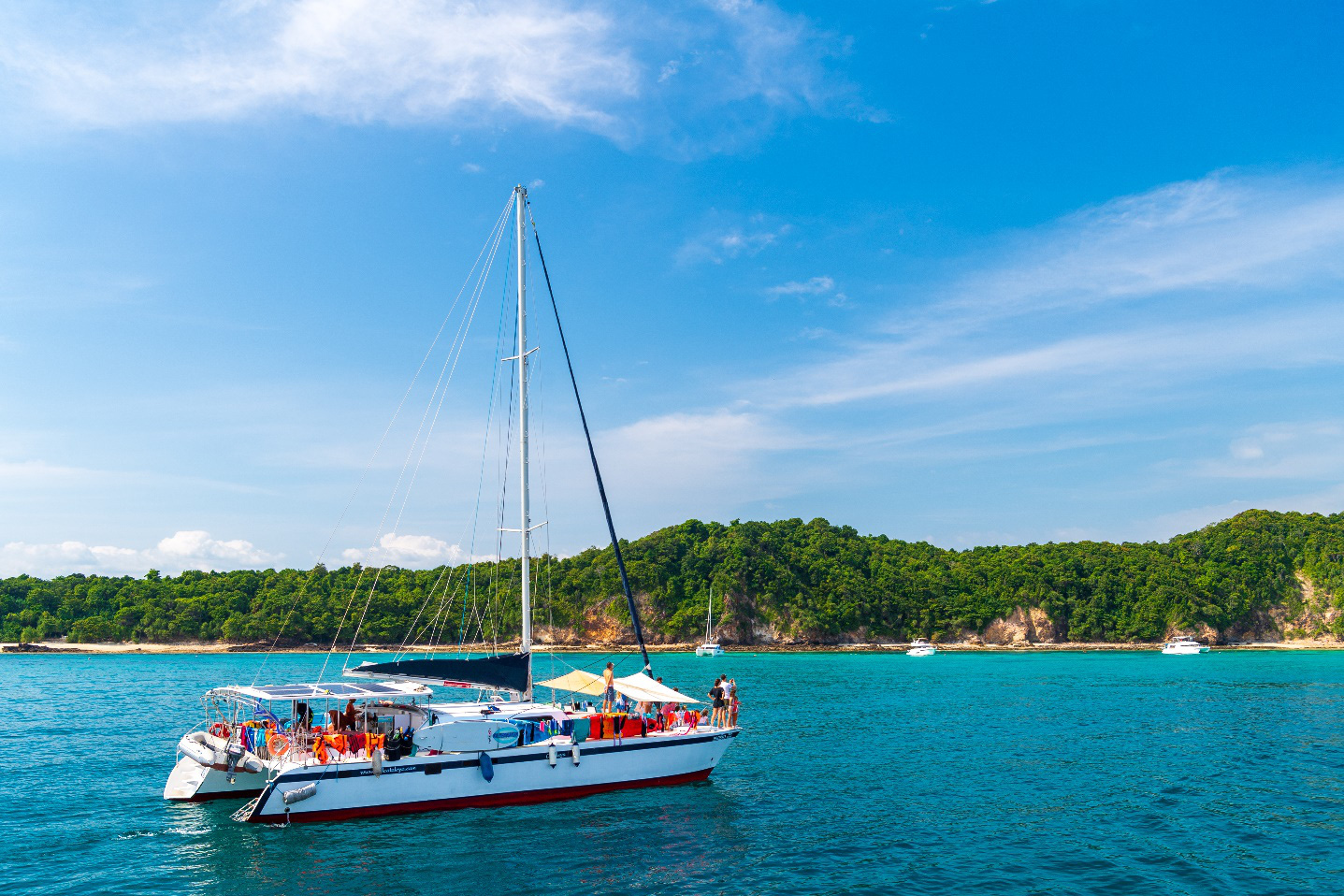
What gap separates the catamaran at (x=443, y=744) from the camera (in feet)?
75.3

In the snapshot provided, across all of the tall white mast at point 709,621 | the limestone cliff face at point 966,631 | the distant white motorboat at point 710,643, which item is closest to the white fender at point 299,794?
the distant white motorboat at point 710,643

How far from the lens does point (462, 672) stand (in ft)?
87.8

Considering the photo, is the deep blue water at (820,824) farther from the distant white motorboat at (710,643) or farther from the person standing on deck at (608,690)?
the distant white motorboat at (710,643)

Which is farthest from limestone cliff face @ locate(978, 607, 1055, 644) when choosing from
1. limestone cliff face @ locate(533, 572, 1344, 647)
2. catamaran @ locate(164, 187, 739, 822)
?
catamaran @ locate(164, 187, 739, 822)

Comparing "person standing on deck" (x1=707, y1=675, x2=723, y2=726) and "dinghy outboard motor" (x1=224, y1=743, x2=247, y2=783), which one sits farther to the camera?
"person standing on deck" (x1=707, y1=675, x2=723, y2=726)

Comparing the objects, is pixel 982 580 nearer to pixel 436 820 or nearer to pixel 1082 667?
pixel 1082 667

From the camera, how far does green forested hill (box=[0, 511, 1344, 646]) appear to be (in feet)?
495

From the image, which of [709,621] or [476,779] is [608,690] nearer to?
[476,779]

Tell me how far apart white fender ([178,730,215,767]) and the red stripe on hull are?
4.02 m

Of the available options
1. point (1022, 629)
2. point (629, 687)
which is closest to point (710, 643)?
point (1022, 629)

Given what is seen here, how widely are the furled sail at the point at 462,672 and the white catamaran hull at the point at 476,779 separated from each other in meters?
2.99

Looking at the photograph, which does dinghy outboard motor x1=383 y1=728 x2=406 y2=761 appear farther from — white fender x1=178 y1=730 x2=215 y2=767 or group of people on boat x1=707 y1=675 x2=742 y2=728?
group of people on boat x1=707 y1=675 x2=742 y2=728

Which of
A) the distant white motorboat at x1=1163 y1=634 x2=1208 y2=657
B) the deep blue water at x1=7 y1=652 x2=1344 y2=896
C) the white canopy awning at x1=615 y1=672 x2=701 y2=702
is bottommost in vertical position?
the distant white motorboat at x1=1163 y1=634 x2=1208 y2=657

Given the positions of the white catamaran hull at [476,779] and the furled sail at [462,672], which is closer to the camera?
the white catamaran hull at [476,779]
